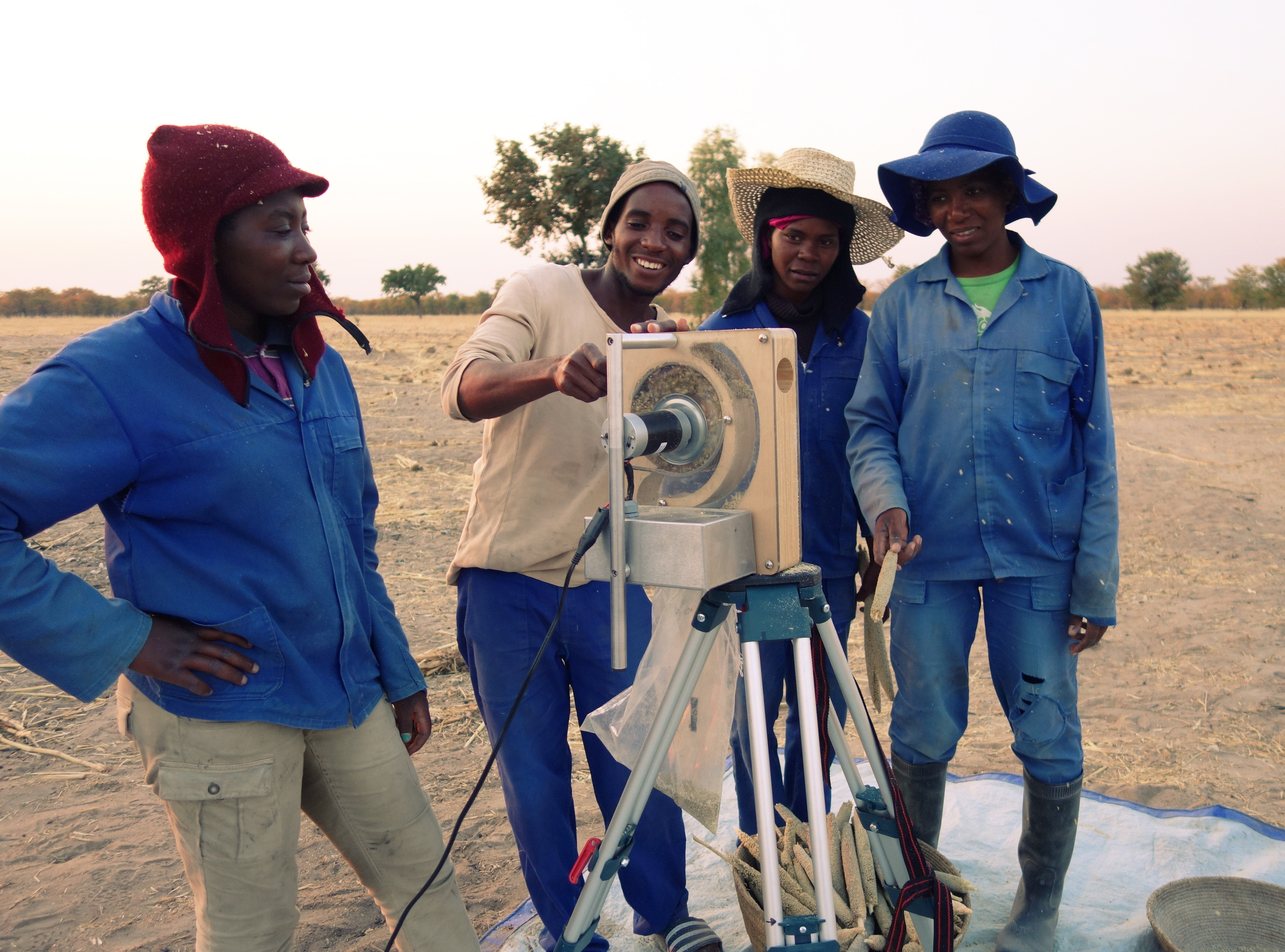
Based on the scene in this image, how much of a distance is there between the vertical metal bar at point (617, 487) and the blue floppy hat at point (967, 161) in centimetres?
137

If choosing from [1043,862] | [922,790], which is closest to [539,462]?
[922,790]

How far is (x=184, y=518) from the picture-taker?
5.75 ft

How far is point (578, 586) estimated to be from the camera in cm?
252

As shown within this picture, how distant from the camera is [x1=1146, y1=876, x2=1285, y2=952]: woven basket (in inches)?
103

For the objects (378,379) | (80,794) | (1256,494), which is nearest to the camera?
(80,794)

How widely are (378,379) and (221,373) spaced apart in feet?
59.3

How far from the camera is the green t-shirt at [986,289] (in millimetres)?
2666

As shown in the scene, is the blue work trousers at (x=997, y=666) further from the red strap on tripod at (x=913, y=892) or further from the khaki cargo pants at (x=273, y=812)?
the khaki cargo pants at (x=273, y=812)

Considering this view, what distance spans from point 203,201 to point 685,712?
1.54m

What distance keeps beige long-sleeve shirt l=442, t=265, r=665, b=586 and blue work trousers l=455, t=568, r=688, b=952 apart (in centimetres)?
9

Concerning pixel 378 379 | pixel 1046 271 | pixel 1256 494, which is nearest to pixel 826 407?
pixel 1046 271

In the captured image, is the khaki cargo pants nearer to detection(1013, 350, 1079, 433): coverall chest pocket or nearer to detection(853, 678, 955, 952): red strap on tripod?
detection(853, 678, 955, 952): red strap on tripod

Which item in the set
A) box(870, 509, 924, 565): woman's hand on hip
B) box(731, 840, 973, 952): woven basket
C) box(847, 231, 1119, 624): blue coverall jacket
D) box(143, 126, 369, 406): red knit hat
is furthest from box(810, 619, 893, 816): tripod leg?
box(143, 126, 369, 406): red knit hat

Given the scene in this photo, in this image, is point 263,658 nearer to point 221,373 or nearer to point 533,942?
point 221,373
